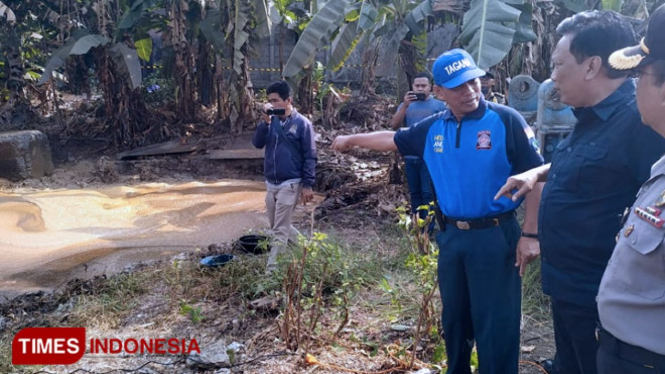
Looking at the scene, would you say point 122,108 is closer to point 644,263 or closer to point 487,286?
point 487,286

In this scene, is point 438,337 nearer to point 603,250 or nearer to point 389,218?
point 603,250

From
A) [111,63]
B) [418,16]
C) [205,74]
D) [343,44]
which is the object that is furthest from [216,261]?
[205,74]

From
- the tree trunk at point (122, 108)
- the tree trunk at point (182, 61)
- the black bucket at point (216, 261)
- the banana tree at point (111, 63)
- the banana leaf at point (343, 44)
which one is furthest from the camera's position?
the tree trunk at point (122, 108)

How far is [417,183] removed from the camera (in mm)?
5969

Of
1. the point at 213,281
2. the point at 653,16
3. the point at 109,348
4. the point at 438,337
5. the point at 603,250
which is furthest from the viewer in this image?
the point at 213,281

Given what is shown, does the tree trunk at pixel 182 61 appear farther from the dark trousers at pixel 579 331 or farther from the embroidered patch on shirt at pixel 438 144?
the dark trousers at pixel 579 331

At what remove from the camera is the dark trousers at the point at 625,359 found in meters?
1.70

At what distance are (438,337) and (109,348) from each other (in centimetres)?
213

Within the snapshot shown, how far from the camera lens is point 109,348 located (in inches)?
159

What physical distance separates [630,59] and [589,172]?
0.60 m

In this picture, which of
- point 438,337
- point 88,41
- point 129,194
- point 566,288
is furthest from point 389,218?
point 88,41

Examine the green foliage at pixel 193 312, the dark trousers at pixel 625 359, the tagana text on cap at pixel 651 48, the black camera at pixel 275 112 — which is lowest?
the green foliage at pixel 193 312

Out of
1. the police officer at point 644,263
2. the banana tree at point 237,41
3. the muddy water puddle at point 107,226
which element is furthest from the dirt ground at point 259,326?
the banana tree at point 237,41

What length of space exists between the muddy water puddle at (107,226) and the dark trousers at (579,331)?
4.72 metres
